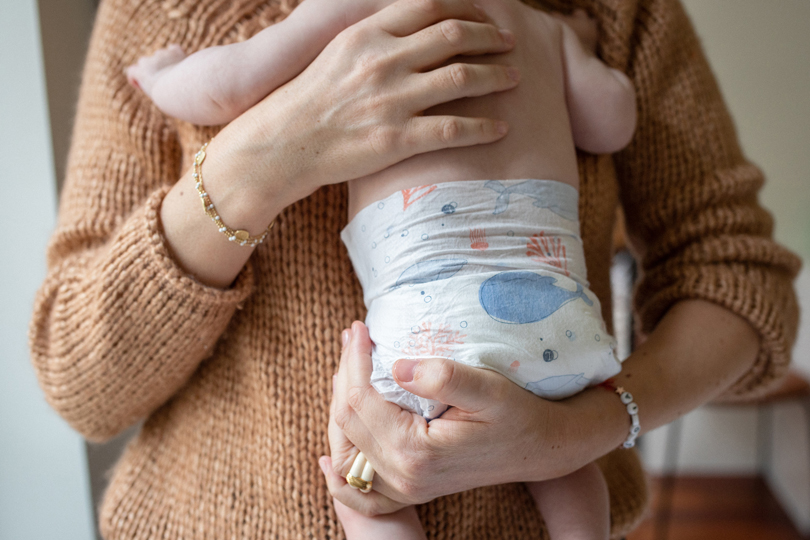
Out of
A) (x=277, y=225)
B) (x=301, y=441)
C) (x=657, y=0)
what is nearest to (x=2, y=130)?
(x=277, y=225)

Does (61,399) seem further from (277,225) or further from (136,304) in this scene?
(277,225)

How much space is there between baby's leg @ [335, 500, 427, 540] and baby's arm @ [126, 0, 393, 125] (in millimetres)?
509

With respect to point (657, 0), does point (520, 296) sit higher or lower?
lower

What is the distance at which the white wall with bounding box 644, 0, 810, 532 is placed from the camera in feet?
8.60

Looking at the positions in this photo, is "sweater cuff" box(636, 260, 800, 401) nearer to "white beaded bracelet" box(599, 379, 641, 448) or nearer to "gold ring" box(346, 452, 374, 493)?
"white beaded bracelet" box(599, 379, 641, 448)

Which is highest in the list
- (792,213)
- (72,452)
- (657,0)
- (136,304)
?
(657,0)

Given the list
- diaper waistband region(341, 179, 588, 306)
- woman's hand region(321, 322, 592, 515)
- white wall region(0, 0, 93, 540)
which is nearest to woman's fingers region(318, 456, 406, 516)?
woman's hand region(321, 322, 592, 515)

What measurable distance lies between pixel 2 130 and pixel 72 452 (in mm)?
687

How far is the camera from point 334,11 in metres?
0.66

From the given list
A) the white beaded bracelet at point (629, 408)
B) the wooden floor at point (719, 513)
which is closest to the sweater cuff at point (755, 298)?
the white beaded bracelet at point (629, 408)

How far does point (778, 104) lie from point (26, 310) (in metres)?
3.17

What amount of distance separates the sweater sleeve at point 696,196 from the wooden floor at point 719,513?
2.08m

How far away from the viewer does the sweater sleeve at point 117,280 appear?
26.7 inches

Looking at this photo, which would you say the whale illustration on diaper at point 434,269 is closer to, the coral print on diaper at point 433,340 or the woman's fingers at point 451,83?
the coral print on diaper at point 433,340
